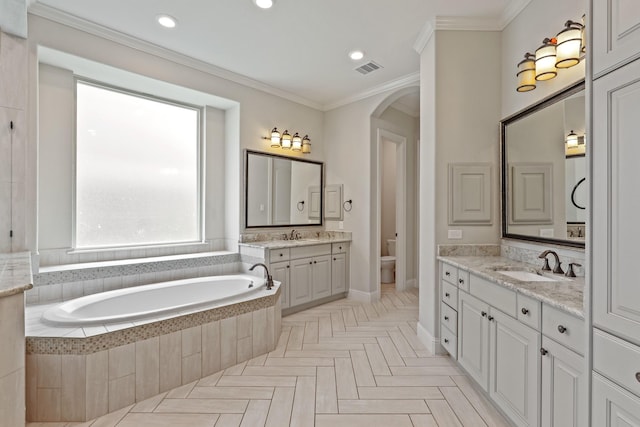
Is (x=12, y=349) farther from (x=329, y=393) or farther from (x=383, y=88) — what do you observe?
(x=383, y=88)

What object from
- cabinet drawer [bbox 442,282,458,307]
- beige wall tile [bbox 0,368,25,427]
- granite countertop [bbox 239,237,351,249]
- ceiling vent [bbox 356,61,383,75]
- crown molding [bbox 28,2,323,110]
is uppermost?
ceiling vent [bbox 356,61,383,75]

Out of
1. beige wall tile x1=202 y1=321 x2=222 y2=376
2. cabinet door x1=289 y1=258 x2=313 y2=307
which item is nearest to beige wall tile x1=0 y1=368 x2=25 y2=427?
beige wall tile x1=202 y1=321 x2=222 y2=376

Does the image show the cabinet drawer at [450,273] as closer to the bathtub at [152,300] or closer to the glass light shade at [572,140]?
the glass light shade at [572,140]

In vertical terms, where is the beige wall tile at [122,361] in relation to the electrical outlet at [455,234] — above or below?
below

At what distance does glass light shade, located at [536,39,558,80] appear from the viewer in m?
2.04

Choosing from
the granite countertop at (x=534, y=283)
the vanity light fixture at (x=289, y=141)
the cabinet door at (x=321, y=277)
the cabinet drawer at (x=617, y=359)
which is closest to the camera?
the cabinet drawer at (x=617, y=359)

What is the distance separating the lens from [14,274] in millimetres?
1711

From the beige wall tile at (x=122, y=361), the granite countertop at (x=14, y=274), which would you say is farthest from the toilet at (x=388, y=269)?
the granite countertop at (x=14, y=274)

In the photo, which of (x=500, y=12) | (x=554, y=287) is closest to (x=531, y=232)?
(x=554, y=287)

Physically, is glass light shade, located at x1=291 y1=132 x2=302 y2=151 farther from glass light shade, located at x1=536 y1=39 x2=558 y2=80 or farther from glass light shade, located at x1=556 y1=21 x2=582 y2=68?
glass light shade, located at x1=556 y1=21 x2=582 y2=68

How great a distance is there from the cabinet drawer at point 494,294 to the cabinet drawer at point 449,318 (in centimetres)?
37

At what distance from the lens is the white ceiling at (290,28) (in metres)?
2.56

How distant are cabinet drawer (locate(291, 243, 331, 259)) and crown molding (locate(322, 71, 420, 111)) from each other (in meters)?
2.17

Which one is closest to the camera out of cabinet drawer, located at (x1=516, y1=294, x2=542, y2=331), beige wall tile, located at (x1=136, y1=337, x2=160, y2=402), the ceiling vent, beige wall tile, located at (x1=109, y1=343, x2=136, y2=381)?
cabinet drawer, located at (x1=516, y1=294, x2=542, y2=331)
